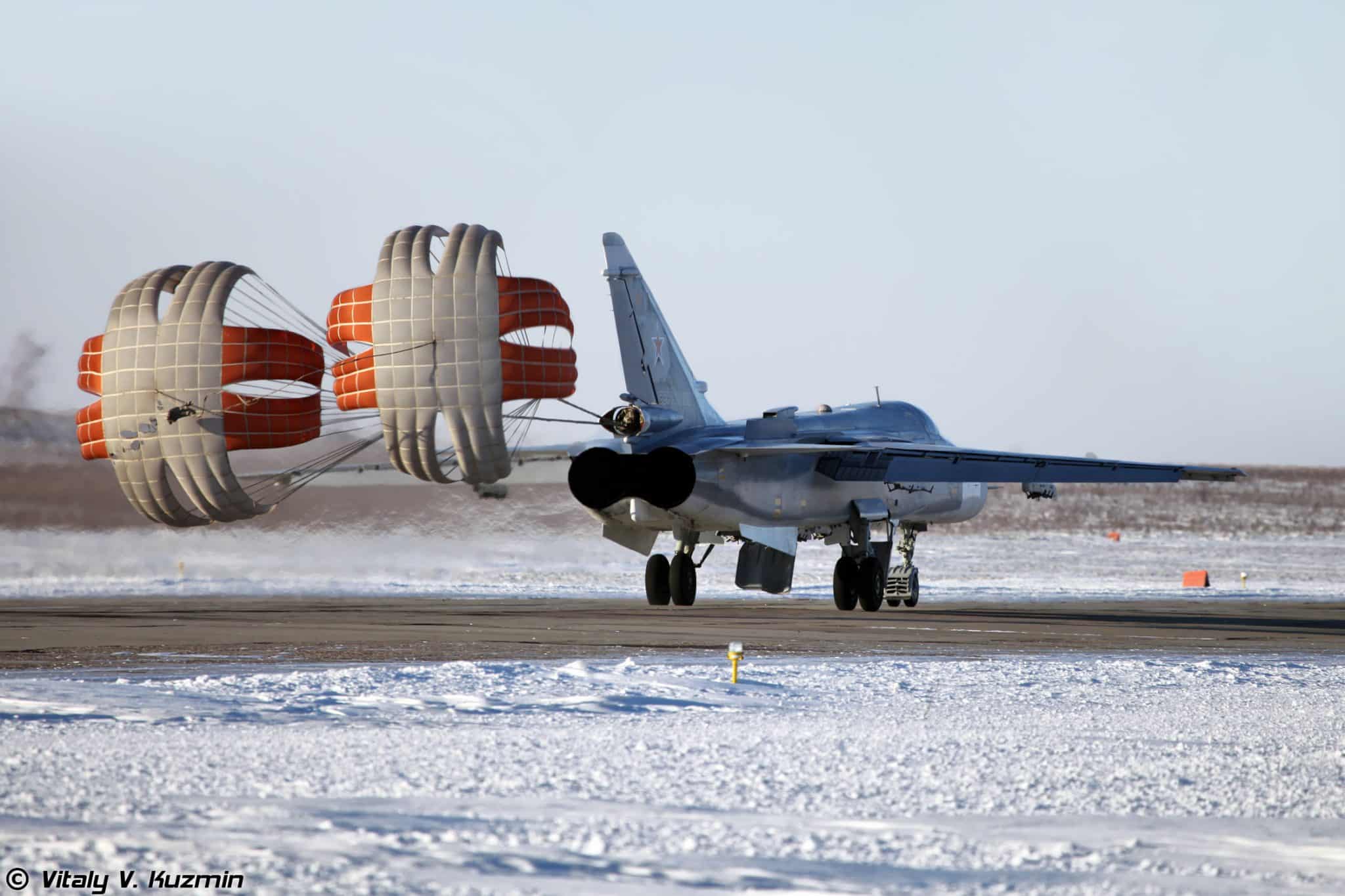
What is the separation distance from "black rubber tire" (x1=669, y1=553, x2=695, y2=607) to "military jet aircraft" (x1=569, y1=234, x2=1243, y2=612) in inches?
1.2

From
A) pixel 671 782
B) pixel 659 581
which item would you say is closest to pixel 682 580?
pixel 659 581

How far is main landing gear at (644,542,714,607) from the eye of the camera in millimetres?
28344

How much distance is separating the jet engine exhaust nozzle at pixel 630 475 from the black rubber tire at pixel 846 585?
6224 millimetres

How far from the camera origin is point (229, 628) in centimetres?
2270

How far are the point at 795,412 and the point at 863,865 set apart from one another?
20.9m

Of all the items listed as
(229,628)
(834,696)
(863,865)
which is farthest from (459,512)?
(863,865)

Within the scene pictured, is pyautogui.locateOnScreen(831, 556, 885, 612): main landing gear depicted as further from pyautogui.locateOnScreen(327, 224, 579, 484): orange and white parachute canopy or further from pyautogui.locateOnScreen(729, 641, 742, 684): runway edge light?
pyautogui.locateOnScreen(729, 641, 742, 684): runway edge light

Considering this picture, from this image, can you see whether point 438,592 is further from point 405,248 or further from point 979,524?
point 979,524

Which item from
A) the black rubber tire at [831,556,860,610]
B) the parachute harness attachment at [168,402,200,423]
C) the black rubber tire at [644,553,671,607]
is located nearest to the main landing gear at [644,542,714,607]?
the black rubber tire at [644,553,671,607]

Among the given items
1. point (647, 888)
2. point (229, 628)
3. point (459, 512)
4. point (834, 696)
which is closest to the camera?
point (647, 888)

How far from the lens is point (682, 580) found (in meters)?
28.4

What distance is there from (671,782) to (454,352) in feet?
49.1

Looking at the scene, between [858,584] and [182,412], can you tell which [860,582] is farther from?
[182,412]

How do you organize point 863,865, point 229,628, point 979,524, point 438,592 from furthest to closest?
point 979,524 < point 438,592 < point 229,628 < point 863,865
